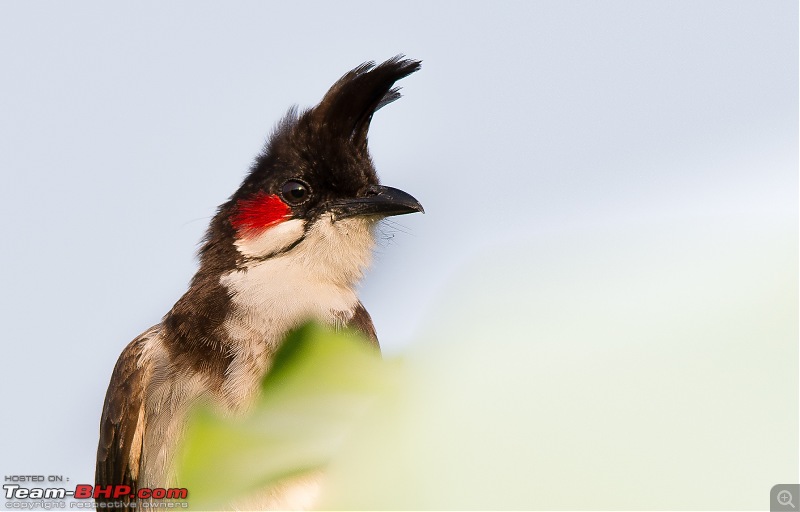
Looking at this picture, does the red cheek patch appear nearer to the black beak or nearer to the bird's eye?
the bird's eye

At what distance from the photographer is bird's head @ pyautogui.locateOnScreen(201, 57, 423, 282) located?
16.1 feet

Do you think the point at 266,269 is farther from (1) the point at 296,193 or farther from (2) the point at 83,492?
(2) the point at 83,492

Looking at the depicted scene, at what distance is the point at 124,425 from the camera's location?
479 centimetres

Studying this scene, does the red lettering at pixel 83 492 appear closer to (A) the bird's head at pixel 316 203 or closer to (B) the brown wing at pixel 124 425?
(B) the brown wing at pixel 124 425

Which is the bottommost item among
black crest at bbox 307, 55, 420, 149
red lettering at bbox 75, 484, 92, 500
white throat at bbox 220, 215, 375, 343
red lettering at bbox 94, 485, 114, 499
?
red lettering at bbox 94, 485, 114, 499

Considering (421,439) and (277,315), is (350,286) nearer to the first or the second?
(277,315)

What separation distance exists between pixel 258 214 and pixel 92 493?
174 cm

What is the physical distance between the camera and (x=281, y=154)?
510 cm

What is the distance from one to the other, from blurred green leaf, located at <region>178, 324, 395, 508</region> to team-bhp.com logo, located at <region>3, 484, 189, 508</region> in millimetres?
2291

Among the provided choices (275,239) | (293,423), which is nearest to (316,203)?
(275,239)

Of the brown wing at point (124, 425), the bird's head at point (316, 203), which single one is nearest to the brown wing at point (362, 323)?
the bird's head at point (316, 203)

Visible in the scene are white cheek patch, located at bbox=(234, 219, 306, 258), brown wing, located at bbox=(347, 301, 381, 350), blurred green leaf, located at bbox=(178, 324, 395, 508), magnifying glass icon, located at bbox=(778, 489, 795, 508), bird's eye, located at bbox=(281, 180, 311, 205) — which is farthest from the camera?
bird's eye, located at bbox=(281, 180, 311, 205)

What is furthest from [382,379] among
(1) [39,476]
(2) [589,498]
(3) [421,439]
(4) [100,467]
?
(4) [100,467]

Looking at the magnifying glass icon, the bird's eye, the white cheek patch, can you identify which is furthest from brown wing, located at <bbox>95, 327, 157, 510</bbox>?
the magnifying glass icon
